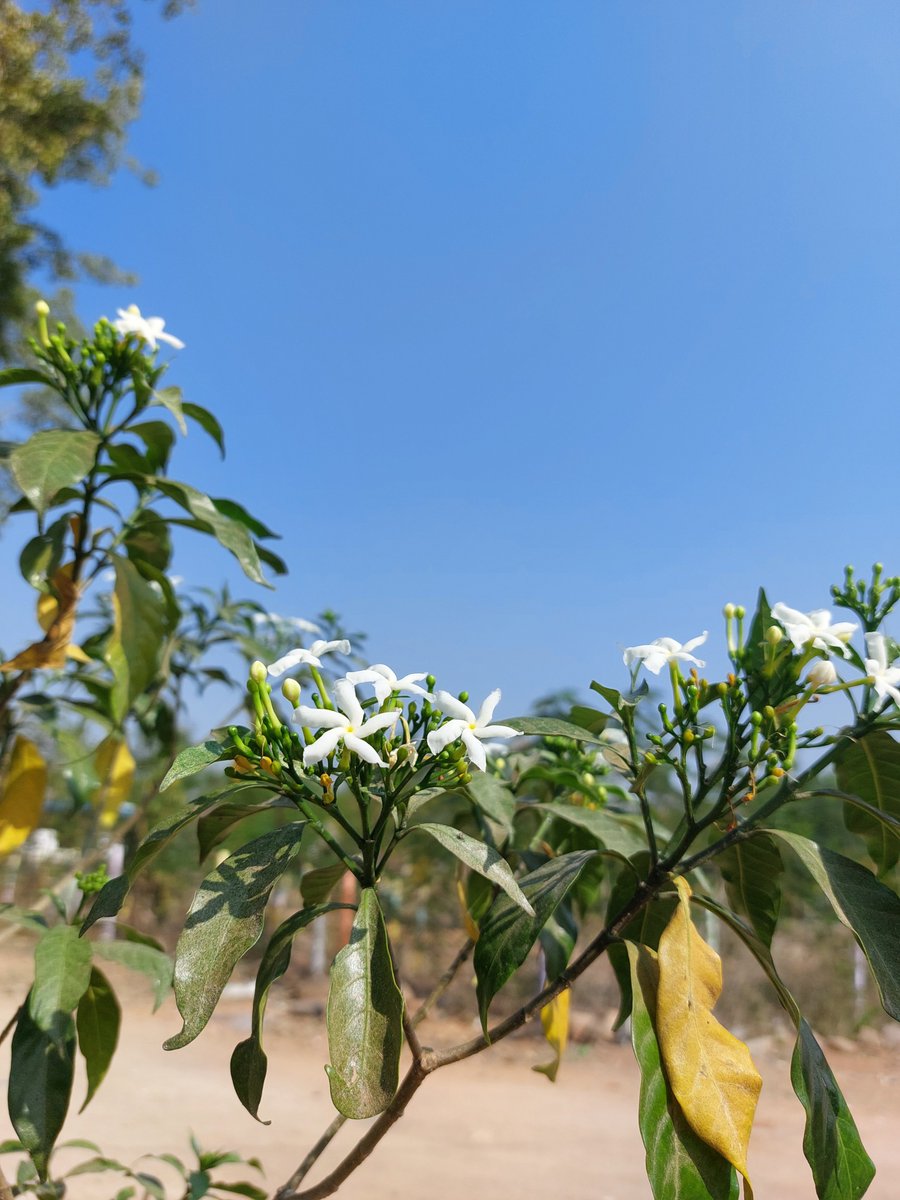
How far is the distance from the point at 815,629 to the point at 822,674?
0.15ft

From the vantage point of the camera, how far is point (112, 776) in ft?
6.98

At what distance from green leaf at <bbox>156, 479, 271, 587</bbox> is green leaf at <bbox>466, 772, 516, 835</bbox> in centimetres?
48

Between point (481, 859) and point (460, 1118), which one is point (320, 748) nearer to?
point (481, 859)

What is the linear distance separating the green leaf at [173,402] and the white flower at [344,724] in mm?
867

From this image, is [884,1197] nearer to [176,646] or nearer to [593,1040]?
[593,1040]

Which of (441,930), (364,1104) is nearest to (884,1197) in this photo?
(364,1104)

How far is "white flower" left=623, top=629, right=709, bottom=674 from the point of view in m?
0.92

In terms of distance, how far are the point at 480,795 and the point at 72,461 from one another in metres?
0.77

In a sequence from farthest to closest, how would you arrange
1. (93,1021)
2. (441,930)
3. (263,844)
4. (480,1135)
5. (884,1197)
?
(441,930) → (480,1135) → (884,1197) → (93,1021) → (263,844)

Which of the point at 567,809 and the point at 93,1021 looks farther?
the point at 93,1021

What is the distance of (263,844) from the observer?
0.85 m

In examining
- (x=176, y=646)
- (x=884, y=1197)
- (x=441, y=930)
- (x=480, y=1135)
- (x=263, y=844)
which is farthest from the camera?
(x=441, y=930)

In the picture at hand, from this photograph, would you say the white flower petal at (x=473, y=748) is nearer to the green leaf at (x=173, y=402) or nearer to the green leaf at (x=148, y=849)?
the green leaf at (x=148, y=849)

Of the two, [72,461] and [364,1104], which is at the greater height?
[72,461]
